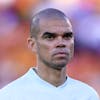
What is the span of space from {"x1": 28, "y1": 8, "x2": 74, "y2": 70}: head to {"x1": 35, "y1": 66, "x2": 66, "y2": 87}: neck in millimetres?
29

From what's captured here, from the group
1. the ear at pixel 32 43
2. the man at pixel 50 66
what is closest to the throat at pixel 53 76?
the man at pixel 50 66

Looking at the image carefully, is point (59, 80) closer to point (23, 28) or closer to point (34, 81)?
point (34, 81)

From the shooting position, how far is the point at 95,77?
5.04 metres

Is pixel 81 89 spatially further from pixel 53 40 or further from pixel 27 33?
pixel 27 33

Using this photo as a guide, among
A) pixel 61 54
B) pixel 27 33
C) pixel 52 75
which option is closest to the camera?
pixel 61 54

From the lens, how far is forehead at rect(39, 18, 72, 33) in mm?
2150

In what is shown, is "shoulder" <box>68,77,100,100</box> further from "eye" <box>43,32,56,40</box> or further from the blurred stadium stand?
the blurred stadium stand

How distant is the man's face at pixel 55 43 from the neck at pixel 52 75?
0.13ft

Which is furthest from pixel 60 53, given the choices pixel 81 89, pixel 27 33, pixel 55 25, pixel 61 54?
pixel 27 33

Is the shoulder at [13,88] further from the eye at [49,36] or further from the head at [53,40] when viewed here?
the eye at [49,36]

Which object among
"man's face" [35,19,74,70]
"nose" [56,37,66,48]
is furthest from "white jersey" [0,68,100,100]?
"nose" [56,37,66,48]

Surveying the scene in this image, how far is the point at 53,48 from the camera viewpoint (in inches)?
84.0

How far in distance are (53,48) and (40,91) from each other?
209 mm

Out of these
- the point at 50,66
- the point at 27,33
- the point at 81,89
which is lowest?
the point at 27,33
